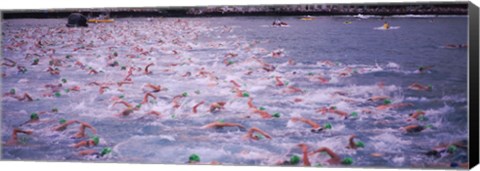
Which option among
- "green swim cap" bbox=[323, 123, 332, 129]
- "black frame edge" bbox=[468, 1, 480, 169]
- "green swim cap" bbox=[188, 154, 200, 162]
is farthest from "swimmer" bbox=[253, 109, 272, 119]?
"black frame edge" bbox=[468, 1, 480, 169]

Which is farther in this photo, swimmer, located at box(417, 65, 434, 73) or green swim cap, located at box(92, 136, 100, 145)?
green swim cap, located at box(92, 136, 100, 145)

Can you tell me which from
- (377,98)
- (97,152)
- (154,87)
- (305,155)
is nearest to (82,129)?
(97,152)

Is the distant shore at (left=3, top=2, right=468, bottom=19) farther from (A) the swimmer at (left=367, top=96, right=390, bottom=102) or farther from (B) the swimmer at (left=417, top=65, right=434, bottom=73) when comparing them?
(A) the swimmer at (left=367, top=96, right=390, bottom=102)

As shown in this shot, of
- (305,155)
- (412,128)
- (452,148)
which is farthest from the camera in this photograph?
(305,155)

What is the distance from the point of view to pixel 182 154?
758 cm

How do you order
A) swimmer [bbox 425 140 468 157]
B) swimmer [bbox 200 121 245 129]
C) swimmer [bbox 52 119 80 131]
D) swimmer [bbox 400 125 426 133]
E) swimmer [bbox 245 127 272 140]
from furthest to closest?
A: 1. swimmer [bbox 52 119 80 131]
2. swimmer [bbox 200 121 245 129]
3. swimmer [bbox 245 127 272 140]
4. swimmer [bbox 400 125 426 133]
5. swimmer [bbox 425 140 468 157]

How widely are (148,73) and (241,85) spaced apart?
1.00 m

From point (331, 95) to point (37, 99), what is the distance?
3094 millimetres

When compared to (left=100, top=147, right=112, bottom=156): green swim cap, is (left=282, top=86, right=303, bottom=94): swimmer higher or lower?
higher

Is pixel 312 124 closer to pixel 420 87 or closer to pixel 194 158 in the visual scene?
pixel 420 87

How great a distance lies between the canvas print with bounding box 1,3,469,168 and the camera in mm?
7055

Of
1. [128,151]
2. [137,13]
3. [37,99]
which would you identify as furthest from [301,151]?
[37,99]

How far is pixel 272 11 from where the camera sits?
7.55 m

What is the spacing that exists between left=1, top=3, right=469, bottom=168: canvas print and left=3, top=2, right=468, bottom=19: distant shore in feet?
0.04
